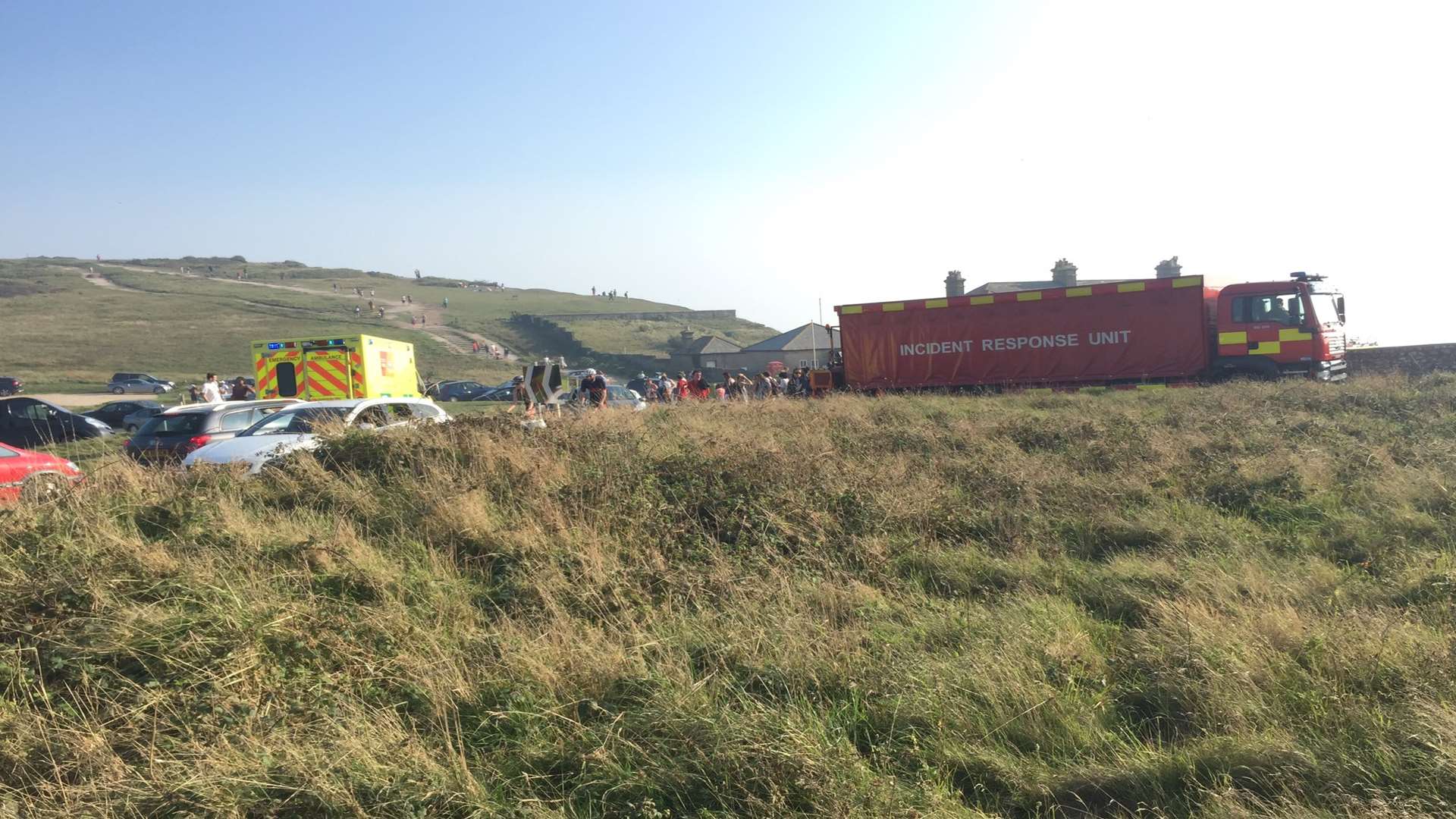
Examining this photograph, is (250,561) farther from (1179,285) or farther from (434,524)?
(1179,285)

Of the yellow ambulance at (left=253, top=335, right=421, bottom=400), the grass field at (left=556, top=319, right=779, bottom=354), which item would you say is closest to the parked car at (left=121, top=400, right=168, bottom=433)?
the yellow ambulance at (left=253, top=335, right=421, bottom=400)

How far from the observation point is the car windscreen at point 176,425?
10.4m

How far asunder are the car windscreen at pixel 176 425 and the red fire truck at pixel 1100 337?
14190 mm

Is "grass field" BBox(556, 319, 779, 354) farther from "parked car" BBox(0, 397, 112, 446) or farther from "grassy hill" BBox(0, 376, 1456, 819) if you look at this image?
"grassy hill" BBox(0, 376, 1456, 819)

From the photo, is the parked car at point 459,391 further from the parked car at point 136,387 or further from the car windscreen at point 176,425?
the car windscreen at point 176,425

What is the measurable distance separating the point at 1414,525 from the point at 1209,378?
1251 centimetres

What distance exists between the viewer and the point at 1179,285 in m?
17.4

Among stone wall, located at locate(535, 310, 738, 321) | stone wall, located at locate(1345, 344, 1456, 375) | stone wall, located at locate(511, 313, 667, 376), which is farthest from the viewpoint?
stone wall, located at locate(535, 310, 738, 321)

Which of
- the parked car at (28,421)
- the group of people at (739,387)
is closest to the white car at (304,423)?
the parked car at (28,421)

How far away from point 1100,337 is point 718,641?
16428 millimetres

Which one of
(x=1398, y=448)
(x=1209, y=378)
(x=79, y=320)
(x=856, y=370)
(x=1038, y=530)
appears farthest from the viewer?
(x=79, y=320)

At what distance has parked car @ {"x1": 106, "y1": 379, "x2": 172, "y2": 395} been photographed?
146ft

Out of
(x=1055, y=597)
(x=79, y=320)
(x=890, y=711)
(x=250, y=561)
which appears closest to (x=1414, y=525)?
(x=1055, y=597)

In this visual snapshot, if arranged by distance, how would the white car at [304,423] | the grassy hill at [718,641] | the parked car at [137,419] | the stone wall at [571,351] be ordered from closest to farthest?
the grassy hill at [718,641] < the white car at [304,423] < the parked car at [137,419] < the stone wall at [571,351]
